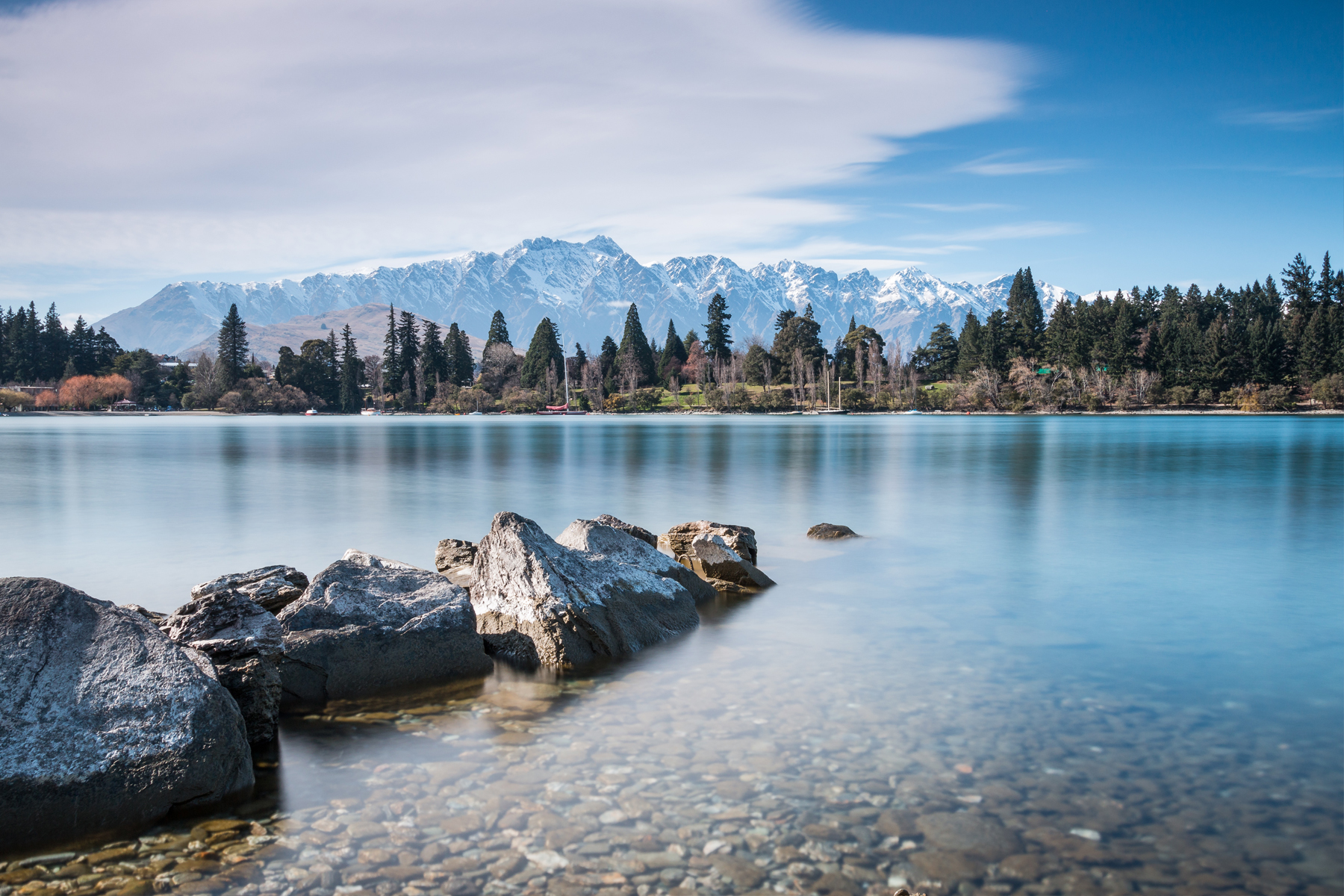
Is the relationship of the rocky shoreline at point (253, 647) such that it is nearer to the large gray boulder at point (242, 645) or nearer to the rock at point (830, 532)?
the large gray boulder at point (242, 645)

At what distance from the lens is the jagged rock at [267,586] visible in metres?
9.45

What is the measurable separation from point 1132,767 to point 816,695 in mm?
2516

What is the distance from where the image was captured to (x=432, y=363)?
13112 cm

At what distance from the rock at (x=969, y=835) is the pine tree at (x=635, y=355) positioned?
415ft

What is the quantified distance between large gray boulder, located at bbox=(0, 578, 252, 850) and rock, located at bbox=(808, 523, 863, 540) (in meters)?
13.1

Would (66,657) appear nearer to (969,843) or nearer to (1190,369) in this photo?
(969,843)

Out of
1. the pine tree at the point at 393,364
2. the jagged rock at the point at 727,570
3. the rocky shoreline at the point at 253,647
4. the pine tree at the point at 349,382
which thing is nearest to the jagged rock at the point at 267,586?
the rocky shoreline at the point at 253,647

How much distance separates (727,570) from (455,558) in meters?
4.05

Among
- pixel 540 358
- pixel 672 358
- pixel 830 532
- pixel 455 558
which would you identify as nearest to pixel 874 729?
pixel 455 558

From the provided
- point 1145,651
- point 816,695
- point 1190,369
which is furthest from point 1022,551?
point 1190,369

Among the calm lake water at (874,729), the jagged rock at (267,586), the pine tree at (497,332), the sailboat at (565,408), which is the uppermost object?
the pine tree at (497,332)

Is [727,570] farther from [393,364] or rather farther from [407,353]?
[393,364]

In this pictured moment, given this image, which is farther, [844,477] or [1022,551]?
[844,477]

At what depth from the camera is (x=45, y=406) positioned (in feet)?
444
